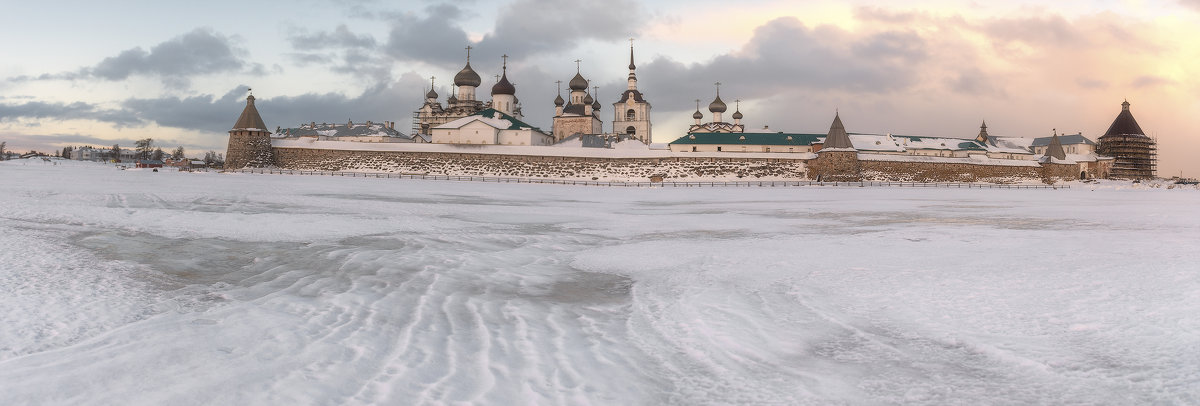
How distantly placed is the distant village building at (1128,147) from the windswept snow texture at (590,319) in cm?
8971

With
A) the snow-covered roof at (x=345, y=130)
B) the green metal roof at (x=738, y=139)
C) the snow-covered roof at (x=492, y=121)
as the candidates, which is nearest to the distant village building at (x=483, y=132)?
the snow-covered roof at (x=492, y=121)

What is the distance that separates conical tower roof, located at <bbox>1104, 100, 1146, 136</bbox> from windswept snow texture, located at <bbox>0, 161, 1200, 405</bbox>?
91.6 metres

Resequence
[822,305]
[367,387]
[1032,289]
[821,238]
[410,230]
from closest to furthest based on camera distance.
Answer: [367,387]
[822,305]
[1032,289]
[821,238]
[410,230]

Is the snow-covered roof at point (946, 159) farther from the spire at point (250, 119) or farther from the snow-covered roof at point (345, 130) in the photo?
the spire at point (250, 119)

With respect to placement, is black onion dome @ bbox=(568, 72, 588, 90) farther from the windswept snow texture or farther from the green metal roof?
the windswept snow texture

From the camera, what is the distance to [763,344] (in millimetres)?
5613

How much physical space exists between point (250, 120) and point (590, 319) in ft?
189

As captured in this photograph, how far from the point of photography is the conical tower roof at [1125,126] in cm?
8575

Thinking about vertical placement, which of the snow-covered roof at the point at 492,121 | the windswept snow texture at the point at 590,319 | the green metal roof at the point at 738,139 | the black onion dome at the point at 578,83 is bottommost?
the windswept snow texture at the point at 590,319

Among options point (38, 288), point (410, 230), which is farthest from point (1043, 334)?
point (410, 230)

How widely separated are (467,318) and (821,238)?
28.1 feet

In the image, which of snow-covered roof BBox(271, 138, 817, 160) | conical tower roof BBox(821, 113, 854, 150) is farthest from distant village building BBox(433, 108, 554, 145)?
conical tower roof BBox(821, 113, 854, 150)

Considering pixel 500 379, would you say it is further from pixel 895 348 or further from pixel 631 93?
pixel 631 93

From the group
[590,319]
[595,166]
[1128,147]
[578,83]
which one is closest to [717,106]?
[578,83]
